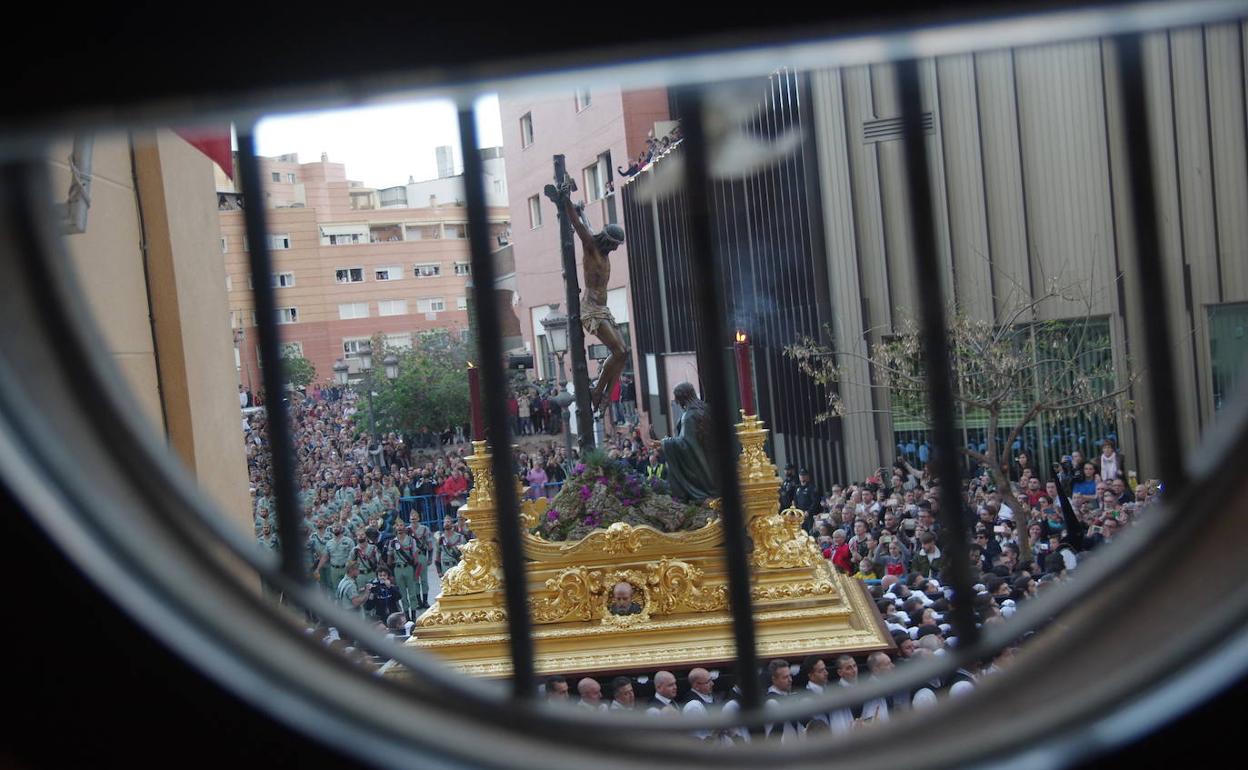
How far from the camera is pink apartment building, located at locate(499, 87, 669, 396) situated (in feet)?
49.1

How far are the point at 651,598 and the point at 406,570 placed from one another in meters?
2.23

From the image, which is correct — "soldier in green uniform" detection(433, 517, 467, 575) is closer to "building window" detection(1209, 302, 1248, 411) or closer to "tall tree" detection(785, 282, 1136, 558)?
"tall tree" detection(785, 282, 1136, 558)

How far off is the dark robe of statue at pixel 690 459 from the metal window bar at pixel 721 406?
5728 mm

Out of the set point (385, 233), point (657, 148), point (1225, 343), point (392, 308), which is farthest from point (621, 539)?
point (385, 233)

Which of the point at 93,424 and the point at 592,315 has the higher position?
the point at 592,315

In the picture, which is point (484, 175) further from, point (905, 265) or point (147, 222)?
point (905, 265)

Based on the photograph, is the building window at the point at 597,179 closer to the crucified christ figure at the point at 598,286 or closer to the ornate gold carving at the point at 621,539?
the crucified christ figure at the point at 598,286

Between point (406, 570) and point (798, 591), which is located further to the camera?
point (406, 570)

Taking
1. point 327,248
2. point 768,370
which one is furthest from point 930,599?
point 327,248

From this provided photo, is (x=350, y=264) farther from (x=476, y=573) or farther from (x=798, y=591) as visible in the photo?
(x=798, y=591)

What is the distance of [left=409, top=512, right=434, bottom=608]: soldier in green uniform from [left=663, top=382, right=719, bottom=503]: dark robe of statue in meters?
2.17

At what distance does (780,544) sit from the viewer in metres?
6.14

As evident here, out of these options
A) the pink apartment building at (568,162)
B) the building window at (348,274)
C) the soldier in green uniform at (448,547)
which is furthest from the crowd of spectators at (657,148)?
the building window at (348,274)

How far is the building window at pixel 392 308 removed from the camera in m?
19.4
